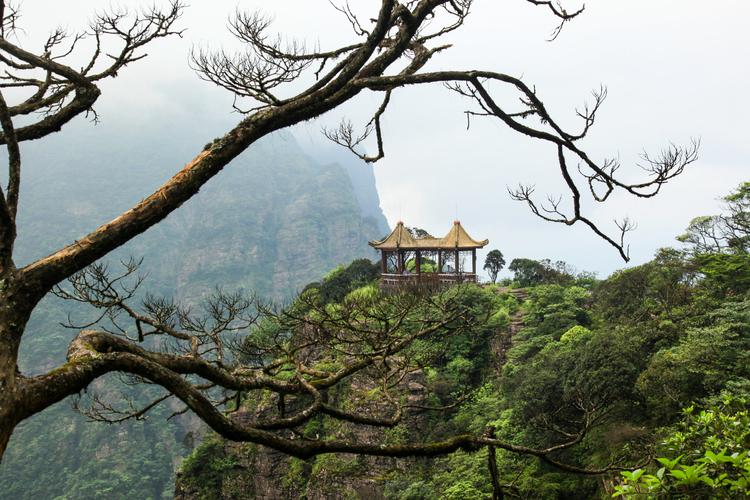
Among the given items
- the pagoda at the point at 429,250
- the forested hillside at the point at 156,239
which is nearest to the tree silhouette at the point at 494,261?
the pagoda at the point at 429,250

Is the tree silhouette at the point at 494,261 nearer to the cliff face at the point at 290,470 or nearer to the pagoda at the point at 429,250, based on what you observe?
the pagoda at the point at 429,250

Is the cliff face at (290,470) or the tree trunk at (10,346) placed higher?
the tree trunk at (10,346)

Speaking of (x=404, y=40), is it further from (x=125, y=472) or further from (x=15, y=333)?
(x=125, y=472)

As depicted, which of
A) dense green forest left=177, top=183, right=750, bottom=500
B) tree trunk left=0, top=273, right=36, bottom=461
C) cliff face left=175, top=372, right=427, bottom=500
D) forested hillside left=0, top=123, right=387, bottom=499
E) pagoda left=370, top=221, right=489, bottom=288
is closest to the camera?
tree trunk left=0, top=273, right=36, bottom=461

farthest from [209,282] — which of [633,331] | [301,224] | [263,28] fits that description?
[263,28]

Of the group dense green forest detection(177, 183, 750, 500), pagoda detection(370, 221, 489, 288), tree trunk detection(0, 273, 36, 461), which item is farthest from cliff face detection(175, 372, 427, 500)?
tree trunk detection(0, 273, 36, 461)

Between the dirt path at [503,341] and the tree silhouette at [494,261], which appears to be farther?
the tree silhouette at [494,261]

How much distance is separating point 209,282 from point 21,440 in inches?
1754

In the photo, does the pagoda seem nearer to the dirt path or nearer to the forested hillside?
the dirt path

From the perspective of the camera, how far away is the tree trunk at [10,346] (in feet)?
5.72

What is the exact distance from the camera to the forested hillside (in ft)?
150

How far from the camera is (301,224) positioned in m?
108

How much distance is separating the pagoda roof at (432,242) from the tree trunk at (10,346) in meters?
21.7

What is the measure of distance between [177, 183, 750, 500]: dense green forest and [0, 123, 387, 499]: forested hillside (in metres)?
33.4
